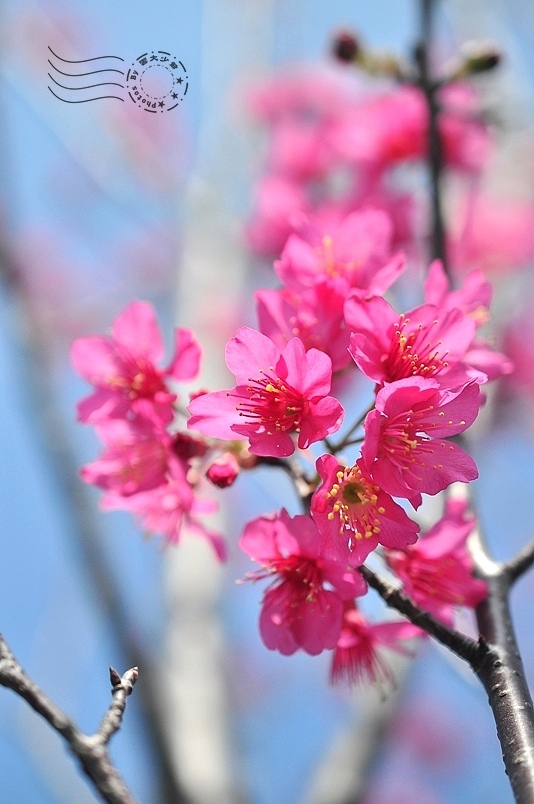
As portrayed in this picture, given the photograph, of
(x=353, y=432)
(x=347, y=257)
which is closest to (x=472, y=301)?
(x=347, y=257)

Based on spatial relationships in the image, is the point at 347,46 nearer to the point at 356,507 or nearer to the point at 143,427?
the point at 143,427

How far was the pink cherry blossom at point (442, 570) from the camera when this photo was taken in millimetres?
1432

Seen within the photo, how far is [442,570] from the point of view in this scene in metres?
1.46

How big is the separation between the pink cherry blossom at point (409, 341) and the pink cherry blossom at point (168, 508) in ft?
1.35

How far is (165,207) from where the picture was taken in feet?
19.4

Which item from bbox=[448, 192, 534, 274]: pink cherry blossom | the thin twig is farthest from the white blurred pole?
bbox=[448, 192, 534, 274]: pink cherry blossom

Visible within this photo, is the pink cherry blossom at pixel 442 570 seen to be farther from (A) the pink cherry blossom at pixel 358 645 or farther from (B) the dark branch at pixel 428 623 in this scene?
(B) the dark branch at pixel 428 623

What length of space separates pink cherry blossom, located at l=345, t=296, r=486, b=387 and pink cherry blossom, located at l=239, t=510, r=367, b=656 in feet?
0.90

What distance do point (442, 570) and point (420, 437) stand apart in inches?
12.5

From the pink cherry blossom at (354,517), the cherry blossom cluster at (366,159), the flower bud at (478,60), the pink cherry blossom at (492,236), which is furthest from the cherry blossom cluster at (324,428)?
the pink cherry blossom at (492,236)

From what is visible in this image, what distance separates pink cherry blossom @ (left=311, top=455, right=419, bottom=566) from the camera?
1185mm

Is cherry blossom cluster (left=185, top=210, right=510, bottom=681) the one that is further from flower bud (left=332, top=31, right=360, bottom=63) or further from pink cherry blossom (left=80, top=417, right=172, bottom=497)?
flower bud (left=332, top=31, right=360, bottom=63)

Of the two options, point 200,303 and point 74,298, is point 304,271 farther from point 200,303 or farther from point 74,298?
point 74,298

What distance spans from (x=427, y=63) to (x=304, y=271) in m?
0.91
